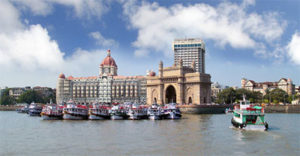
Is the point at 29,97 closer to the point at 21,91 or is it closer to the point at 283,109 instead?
the point at 21,91

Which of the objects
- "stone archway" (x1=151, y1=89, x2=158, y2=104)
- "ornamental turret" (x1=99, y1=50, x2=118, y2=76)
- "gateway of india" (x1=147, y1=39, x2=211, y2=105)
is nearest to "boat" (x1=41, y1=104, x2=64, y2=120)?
"gateway of india" (x1=147, y1=39, x2=211, y2=105)

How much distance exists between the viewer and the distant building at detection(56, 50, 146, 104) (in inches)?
6398

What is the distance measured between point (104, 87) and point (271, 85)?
80036 millimetres

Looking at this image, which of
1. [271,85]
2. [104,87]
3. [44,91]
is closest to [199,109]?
[104,87]

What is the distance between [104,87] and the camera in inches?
6531

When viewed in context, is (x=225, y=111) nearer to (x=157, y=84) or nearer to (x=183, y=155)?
(x=157, y=84)

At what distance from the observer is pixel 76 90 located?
16938 cm

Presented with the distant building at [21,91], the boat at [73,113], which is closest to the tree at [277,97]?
the boat at [73,113]

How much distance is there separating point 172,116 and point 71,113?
2050 centimetres

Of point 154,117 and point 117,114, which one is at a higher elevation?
point 117,114

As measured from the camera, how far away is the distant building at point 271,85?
156 metres

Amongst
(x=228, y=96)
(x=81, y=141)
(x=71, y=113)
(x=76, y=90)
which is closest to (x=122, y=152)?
(x=81, y=141)

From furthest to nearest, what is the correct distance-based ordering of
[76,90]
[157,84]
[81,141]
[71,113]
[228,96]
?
[76,90] → [228,96] → [157,84] → [71,113] → [81,141]

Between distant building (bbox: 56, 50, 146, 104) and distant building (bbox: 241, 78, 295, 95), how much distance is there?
51.7 meters
